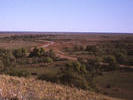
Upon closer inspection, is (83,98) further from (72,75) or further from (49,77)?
(49,77)

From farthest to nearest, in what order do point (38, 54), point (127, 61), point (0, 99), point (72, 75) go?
point (38, 54) < point (127, 61) < point (72, 75) < point (0, 99)

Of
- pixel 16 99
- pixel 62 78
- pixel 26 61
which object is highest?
pixel 16 99

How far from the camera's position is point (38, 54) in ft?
149

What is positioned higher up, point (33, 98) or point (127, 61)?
point (33, 98)

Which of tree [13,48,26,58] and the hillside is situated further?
tree [13,48,26,58]

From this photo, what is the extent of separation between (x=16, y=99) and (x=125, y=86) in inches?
619

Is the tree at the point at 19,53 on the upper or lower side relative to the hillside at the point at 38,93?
lower

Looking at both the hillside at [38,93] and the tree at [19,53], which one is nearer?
the hillside at [38,93]

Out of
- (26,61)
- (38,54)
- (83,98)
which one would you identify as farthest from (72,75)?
(38,54)

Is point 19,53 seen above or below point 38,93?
below

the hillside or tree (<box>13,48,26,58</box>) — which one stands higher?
the hillside

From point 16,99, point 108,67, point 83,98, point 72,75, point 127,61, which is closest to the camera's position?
point 16,99

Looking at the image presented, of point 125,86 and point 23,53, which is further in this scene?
point 23,53

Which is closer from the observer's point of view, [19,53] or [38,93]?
[38,93]
